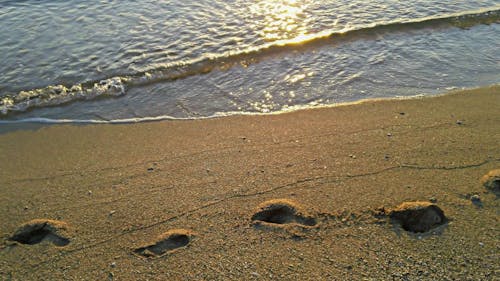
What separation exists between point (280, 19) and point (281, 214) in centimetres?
516

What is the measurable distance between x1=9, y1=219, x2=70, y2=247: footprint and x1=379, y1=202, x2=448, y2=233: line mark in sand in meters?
2.37

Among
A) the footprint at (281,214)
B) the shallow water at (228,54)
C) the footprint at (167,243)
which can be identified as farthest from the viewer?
the shallow water at (228,54)

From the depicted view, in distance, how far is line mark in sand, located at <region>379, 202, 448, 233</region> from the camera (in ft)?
8.10

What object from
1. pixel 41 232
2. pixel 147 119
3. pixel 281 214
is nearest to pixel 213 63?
pixel 147 119

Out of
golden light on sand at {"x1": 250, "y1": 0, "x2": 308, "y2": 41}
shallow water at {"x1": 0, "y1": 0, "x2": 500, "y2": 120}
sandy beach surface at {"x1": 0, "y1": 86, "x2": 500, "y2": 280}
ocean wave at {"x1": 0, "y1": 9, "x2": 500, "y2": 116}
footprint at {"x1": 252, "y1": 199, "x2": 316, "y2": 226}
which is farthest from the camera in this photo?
golden light on sand at {"x1": 250, "y1": 0, "x2": 308, "y2": 41}

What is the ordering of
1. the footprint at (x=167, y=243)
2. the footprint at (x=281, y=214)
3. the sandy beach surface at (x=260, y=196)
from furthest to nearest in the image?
the footprint at (x=281, y=214), the footprint at (x=167, y=243), the sandy beach surface at (x=260, y=196)

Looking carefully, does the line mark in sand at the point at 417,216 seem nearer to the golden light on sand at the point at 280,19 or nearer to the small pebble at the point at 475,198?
the small pebble at the point at 475,198

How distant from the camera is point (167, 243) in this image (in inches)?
98.2

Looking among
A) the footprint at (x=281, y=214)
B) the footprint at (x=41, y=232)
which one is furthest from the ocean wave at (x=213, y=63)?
the footprint at (x=281, y=214)

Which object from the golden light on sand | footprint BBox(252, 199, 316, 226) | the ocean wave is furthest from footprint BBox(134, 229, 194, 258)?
the golden light on sand

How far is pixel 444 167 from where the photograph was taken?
9.98ft

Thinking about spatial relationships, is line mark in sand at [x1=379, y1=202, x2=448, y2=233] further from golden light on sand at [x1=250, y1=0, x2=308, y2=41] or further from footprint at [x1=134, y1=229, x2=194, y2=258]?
golden light on sand at [x1=250, y1=0, x2=308, y2=41]

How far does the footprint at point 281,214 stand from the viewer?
2.59 m

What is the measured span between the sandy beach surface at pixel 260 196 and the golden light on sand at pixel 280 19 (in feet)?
8.97
